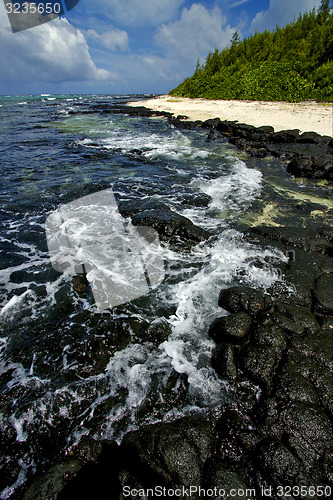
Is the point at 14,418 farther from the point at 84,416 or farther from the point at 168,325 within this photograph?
the point at 168,325

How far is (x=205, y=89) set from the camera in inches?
1518

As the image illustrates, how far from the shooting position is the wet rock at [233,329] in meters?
3.05

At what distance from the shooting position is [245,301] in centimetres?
353

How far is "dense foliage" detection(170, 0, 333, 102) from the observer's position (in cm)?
2423

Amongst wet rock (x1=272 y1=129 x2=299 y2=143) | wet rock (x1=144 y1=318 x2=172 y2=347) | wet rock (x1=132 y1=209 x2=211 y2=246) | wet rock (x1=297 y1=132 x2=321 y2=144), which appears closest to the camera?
wet rock (x1=144 y1=318 x2=172 y2=347)

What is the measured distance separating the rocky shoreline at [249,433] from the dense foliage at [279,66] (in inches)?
1113

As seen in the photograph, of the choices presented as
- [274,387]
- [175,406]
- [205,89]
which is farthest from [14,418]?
[205,89]

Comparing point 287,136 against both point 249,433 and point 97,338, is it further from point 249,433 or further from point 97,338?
point 249,433

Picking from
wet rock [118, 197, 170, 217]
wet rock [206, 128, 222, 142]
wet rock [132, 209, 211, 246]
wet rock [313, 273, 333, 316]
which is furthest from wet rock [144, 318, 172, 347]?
wet rock [206, 128, 222, 142]

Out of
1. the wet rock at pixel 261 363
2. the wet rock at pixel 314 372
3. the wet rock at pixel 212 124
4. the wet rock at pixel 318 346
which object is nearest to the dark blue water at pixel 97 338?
the wet rock at pixel 261 363

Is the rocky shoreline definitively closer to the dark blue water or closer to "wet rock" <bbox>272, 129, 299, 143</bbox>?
the dark blue water

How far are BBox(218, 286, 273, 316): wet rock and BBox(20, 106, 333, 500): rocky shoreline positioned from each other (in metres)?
0.02

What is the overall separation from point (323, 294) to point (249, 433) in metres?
2.48

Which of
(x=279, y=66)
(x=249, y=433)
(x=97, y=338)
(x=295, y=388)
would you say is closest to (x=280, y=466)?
(x=249, y=433)
